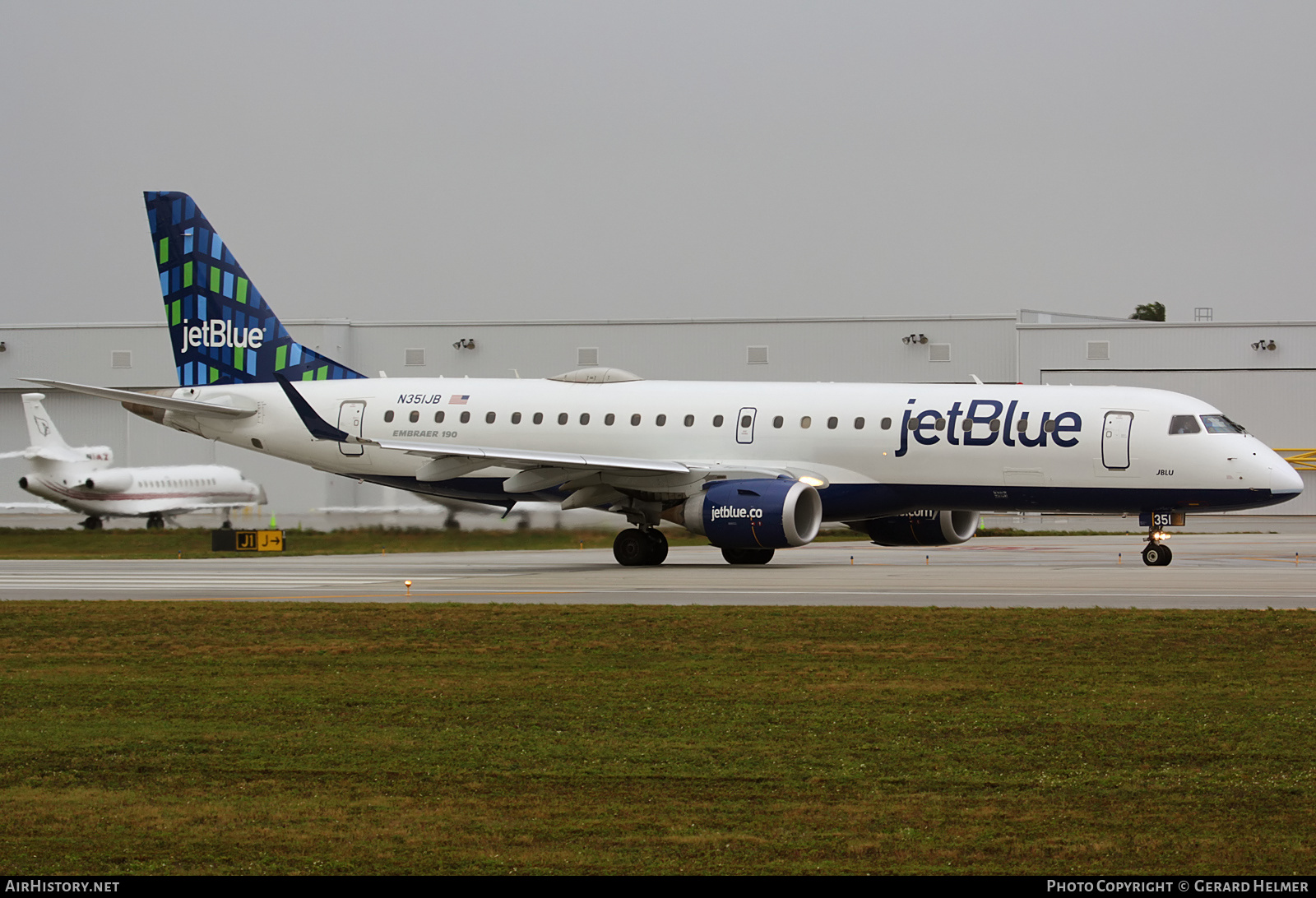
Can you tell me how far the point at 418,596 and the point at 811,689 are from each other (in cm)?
1046

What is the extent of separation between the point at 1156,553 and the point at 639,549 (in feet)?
32.2

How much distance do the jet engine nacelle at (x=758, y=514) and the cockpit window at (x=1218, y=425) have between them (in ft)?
23.4

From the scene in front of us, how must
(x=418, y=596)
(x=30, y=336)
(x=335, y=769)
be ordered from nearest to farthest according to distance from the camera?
1. (x=335, y=769)
2. (x=418, y=596)
3. (x=30, y=336)

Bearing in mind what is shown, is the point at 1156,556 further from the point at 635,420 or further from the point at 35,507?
the point at 35,507

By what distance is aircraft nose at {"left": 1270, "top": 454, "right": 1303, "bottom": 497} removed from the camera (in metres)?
25.7

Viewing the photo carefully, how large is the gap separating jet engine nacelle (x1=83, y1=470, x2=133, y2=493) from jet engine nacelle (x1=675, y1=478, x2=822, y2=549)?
117 ft

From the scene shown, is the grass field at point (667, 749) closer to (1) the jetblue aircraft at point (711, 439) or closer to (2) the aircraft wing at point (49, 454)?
(1) the jetblue aircraft at point (711, 439)

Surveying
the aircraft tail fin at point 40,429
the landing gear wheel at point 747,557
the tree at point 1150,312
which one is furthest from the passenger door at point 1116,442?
the tree at point 1150,312

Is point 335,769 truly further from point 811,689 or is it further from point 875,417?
point 875,417

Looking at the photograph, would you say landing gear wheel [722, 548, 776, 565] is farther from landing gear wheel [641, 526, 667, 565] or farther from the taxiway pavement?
landing gear wheel [641, 526, 667, 565]

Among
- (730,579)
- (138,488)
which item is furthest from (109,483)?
(730,579)

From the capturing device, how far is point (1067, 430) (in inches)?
1045
